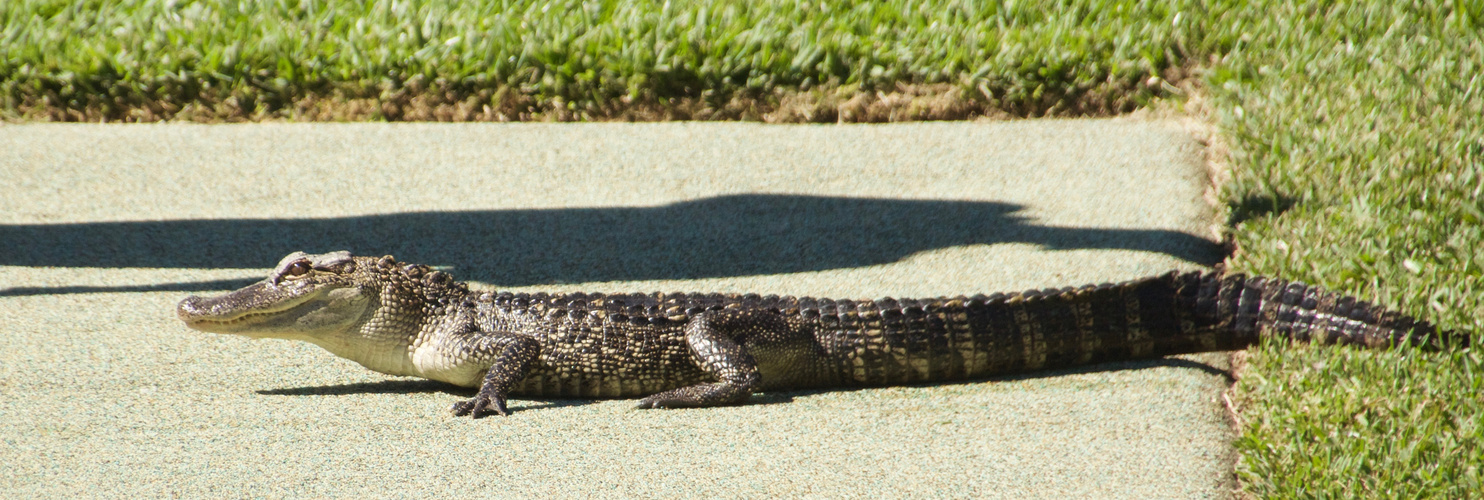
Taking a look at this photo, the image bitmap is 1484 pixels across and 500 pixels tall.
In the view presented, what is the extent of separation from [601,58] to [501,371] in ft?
15.4

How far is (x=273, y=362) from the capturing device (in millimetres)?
4566

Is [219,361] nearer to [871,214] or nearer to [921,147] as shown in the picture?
[871,214]

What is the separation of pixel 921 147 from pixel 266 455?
4609 millimetres

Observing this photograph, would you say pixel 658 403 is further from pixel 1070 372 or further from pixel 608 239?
pixel 608 239

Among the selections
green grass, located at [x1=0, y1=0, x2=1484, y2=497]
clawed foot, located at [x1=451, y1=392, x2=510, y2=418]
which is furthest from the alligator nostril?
green grass, located at [x1=0, y1=0, x2=1484, y2=497]

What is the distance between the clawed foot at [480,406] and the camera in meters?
3.88

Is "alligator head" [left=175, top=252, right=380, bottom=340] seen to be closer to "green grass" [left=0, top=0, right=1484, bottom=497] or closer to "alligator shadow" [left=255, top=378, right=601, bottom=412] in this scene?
"alligator shadow" [left=255, top=378, right=601, bottom=412]

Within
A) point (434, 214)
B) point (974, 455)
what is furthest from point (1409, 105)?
point (434, 214)

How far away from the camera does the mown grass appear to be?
26.6ft

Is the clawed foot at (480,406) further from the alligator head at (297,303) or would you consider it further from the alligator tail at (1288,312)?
the alligator tail at (1288,312)

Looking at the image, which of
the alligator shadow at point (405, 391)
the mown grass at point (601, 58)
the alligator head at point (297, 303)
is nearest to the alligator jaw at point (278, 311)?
the alligator head at point (297, 303)

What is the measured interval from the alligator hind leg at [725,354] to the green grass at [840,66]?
8.06 feet

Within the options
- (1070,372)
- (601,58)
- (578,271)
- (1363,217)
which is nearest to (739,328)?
(1070,372)

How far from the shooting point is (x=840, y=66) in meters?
8.34
